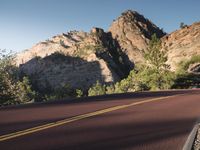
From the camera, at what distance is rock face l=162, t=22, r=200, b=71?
88.9m

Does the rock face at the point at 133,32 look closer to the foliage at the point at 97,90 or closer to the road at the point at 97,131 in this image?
the foliage at the point at 97,90

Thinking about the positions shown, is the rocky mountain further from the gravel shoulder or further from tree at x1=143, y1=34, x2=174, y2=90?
the gravel shoulder

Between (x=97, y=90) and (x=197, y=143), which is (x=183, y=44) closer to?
(x=97, y=90)

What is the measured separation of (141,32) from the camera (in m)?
163

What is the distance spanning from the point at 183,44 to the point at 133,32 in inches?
2763

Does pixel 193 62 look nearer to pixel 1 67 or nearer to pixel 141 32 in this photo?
pixel 1 67

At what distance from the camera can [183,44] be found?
94.1 meters

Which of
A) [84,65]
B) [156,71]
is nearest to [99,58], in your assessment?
[84,65]

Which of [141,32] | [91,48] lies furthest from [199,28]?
[91,48]

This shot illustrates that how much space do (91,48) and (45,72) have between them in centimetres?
2275

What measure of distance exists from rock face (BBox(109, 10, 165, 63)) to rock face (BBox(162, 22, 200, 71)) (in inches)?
2199

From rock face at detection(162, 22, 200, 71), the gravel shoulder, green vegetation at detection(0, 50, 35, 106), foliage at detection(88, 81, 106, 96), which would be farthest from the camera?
foliage at detection(88, 81, 106, 96)

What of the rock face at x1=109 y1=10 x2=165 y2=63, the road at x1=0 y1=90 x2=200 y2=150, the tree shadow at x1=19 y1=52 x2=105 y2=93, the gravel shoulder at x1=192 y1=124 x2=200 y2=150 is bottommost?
the gravel shoulder at x1=192 y1=124 x2=200 y2=150

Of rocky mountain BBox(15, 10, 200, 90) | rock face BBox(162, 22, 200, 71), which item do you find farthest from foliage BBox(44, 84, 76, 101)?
rock face BBox(162, 22, 200, 71)
